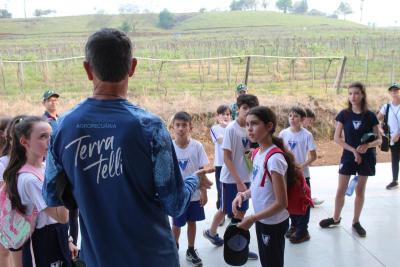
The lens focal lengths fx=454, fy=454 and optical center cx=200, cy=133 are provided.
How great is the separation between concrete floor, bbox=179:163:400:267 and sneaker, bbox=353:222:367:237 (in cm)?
5

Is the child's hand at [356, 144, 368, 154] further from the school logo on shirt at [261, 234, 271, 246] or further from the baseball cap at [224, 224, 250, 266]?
the baseball cap at [224, 224, 250, 266]

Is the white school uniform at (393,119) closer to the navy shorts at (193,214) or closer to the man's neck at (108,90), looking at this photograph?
the navy shorts at (193,214)

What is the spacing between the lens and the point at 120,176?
166cm

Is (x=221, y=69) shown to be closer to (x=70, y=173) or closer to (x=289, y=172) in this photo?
(x=289, y=172)

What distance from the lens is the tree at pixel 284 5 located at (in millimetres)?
95812

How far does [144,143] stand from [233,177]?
98.5 inches

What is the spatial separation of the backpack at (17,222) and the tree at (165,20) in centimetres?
6185

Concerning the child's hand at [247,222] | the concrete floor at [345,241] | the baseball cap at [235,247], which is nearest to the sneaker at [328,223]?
the concrete floor at [345,241]

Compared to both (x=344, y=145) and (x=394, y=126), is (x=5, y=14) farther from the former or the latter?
(x=344, y=145)

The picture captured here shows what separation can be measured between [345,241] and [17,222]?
324 centimetres

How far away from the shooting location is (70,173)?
5.67 ft

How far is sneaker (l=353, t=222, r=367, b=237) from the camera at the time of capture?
4.64 meters

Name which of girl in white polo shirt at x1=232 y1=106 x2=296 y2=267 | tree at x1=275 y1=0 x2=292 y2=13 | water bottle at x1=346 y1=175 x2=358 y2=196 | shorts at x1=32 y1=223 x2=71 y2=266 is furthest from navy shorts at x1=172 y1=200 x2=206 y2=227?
tree at x1=275 y1=0 x2=292 y2=13

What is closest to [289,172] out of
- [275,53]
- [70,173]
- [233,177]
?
[233,177]
